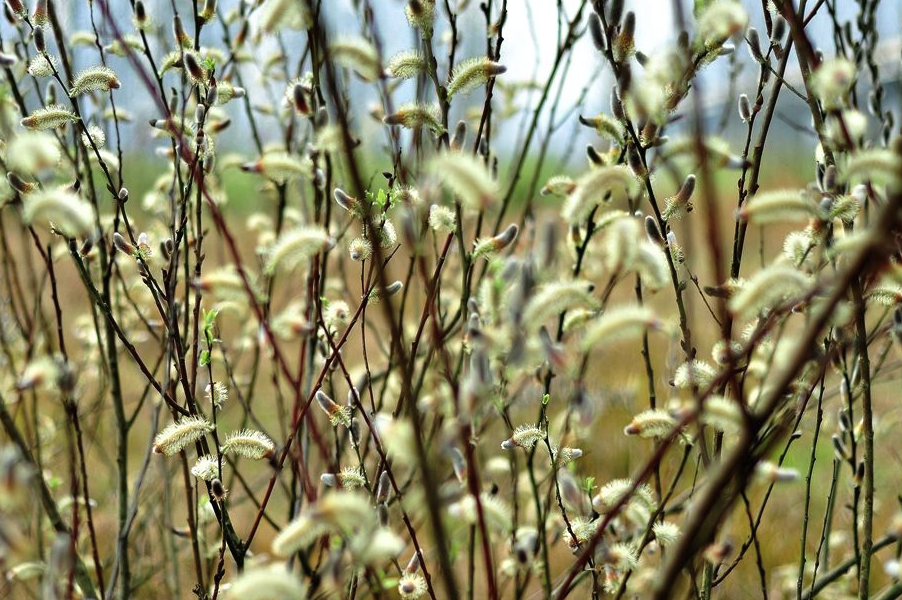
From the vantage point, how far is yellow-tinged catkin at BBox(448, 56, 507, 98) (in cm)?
133

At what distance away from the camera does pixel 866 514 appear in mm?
1554

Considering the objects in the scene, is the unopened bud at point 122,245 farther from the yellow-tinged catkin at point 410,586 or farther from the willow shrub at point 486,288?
the yellow-tinged catkin at point 410,586

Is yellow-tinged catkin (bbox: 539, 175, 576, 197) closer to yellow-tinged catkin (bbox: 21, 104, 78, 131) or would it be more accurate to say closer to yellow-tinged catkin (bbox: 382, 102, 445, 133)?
yellow-tinged catkin (bbox: 382, 102, 445, 133)

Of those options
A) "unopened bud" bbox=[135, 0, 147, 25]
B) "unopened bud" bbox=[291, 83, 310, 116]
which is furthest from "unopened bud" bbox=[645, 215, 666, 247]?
"unopened bud" bbox=[135, 0, 147, 25]

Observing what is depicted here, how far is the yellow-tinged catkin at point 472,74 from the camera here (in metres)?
1.33

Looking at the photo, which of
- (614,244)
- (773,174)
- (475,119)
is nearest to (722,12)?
(614,244)

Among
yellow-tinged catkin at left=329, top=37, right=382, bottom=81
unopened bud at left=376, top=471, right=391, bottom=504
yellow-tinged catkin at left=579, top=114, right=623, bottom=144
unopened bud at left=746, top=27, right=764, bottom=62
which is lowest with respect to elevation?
unopened bud at left=376, top=471, right=391, bottom=504

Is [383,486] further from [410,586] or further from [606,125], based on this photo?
[606,125]

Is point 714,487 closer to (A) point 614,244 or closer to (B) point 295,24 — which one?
(A) point 614,244

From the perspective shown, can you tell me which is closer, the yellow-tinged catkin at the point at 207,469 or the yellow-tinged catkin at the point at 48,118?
the yellow-tinged catkin at the point at 207,469

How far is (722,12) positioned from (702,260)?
261 inches

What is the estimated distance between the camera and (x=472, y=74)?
1361 mm

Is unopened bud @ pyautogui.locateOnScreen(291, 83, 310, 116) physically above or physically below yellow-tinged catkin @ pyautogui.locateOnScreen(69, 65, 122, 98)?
below

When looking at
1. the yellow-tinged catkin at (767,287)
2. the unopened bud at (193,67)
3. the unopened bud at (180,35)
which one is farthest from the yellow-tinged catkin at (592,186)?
the unopened bud at (180,35)
